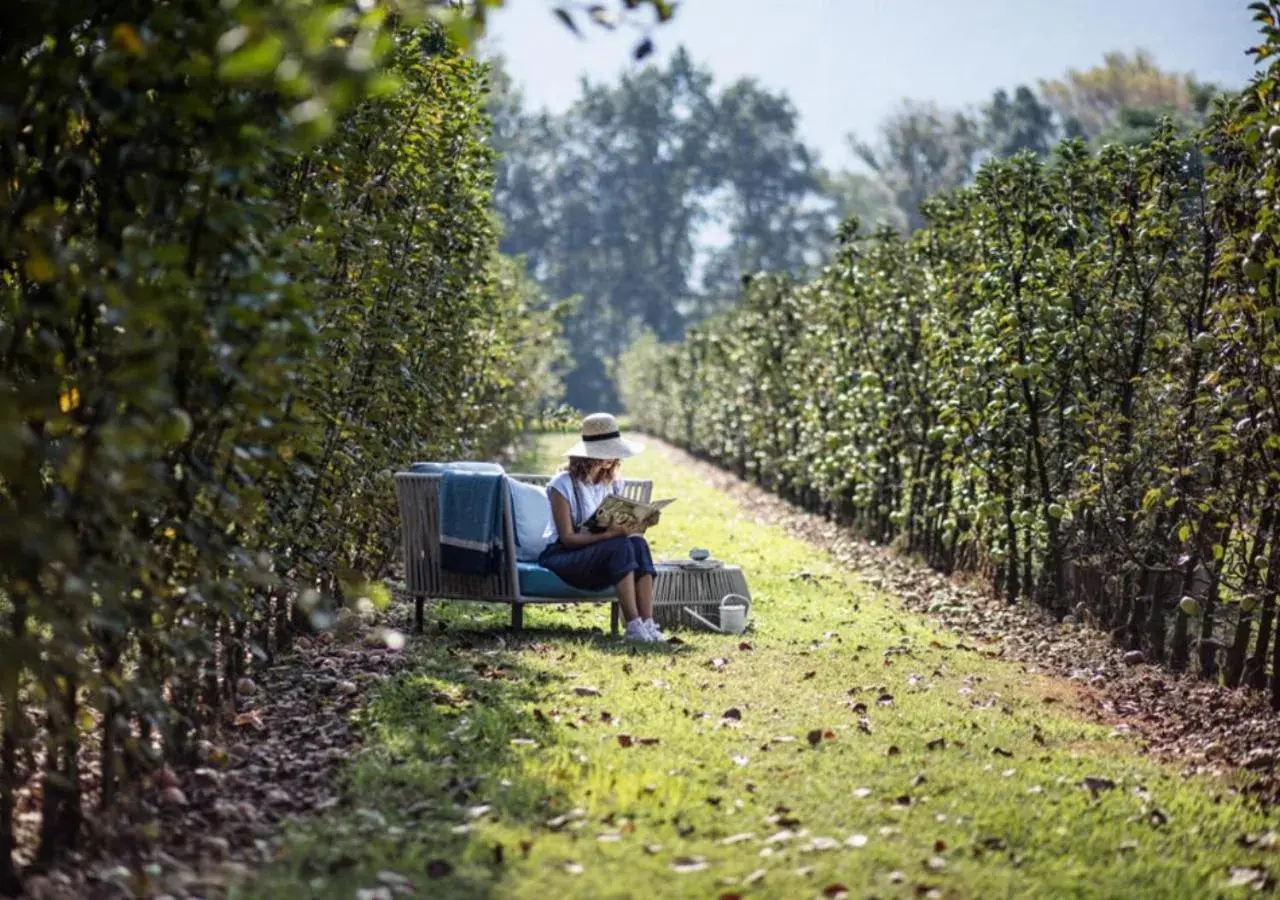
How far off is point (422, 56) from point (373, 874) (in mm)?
4792

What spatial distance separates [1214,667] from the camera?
7.70 meters

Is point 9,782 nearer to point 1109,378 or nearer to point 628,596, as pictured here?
point 628,596

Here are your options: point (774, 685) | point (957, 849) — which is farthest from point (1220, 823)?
point (774, 685)

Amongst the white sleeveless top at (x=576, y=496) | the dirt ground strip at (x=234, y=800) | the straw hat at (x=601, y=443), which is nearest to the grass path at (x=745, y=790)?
the dirt ground strip at (x=234, y=800)

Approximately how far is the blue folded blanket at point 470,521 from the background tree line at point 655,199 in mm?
63777

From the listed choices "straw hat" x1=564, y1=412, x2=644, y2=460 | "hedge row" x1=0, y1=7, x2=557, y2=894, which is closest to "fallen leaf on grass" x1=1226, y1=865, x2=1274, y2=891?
"hedge row" x1=0, y1=7, x2=557, y2=894

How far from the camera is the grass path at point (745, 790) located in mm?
4148

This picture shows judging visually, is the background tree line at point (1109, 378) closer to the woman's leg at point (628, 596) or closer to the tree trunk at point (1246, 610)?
the tree trunk at point (1246, 610)

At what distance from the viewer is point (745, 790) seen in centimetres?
501

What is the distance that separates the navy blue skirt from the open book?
0.10 meters

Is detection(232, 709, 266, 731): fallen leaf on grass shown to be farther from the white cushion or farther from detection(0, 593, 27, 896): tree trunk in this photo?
the white cushion

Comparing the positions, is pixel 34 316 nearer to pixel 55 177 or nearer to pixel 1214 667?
pixel 55 177

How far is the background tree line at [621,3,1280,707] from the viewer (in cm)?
642

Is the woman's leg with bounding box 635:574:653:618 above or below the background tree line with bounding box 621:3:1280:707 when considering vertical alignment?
below
